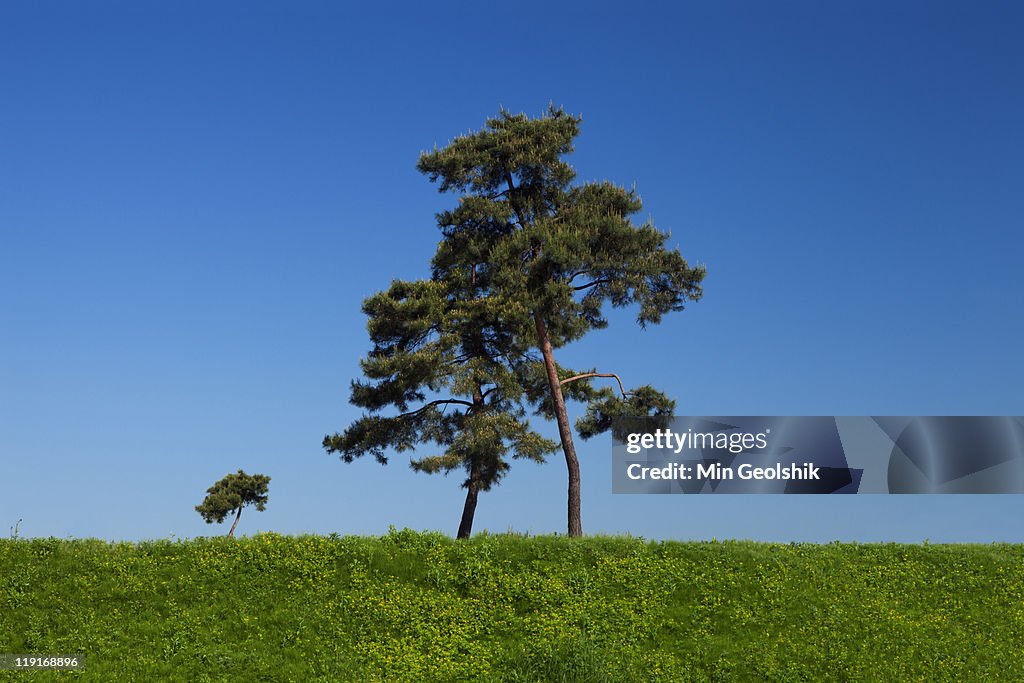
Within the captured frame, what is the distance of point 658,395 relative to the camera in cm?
2978

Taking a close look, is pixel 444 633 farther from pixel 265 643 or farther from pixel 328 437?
pixel 328 437

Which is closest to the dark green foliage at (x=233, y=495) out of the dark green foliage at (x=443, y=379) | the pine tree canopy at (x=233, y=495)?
the pine tree canopy at (x=233, y=495)

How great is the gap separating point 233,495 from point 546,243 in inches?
1465

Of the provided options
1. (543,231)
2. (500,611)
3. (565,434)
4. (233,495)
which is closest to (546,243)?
(543,231)

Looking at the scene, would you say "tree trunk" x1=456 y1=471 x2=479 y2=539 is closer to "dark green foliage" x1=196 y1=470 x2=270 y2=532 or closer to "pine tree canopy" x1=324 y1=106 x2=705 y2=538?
"pine tree canopy" x1=324 y1=106 x2=705 y2=538

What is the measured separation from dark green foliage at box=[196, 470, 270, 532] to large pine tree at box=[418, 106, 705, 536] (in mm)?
32549

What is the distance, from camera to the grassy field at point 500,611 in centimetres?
Result: 1802

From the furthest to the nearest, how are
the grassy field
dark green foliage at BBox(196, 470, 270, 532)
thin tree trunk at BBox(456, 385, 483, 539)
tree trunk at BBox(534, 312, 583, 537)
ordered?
dark green foliage at BBox(196, 470, 270, 532) < thin tree trunk at BBox(456, 385, 483, 539) < tree trunk at BBox(534, 312, 583, 537) < the grassy field

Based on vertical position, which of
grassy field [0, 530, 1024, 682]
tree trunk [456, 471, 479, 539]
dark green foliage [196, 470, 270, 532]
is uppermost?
dark green foliage [196, 470, 270, 532]

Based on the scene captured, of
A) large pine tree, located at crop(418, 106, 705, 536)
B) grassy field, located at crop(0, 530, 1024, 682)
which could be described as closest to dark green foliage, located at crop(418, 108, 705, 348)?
large pine tree, located at crop(418, 106, 705, 536)

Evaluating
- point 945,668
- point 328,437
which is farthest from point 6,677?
point 945,668

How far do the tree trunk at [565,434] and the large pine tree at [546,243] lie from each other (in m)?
0.05

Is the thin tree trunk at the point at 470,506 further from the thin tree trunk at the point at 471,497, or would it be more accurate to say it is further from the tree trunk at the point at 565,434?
the tree trunk at the point at 565,434

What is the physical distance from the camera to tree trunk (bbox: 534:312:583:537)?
26.6 metres
